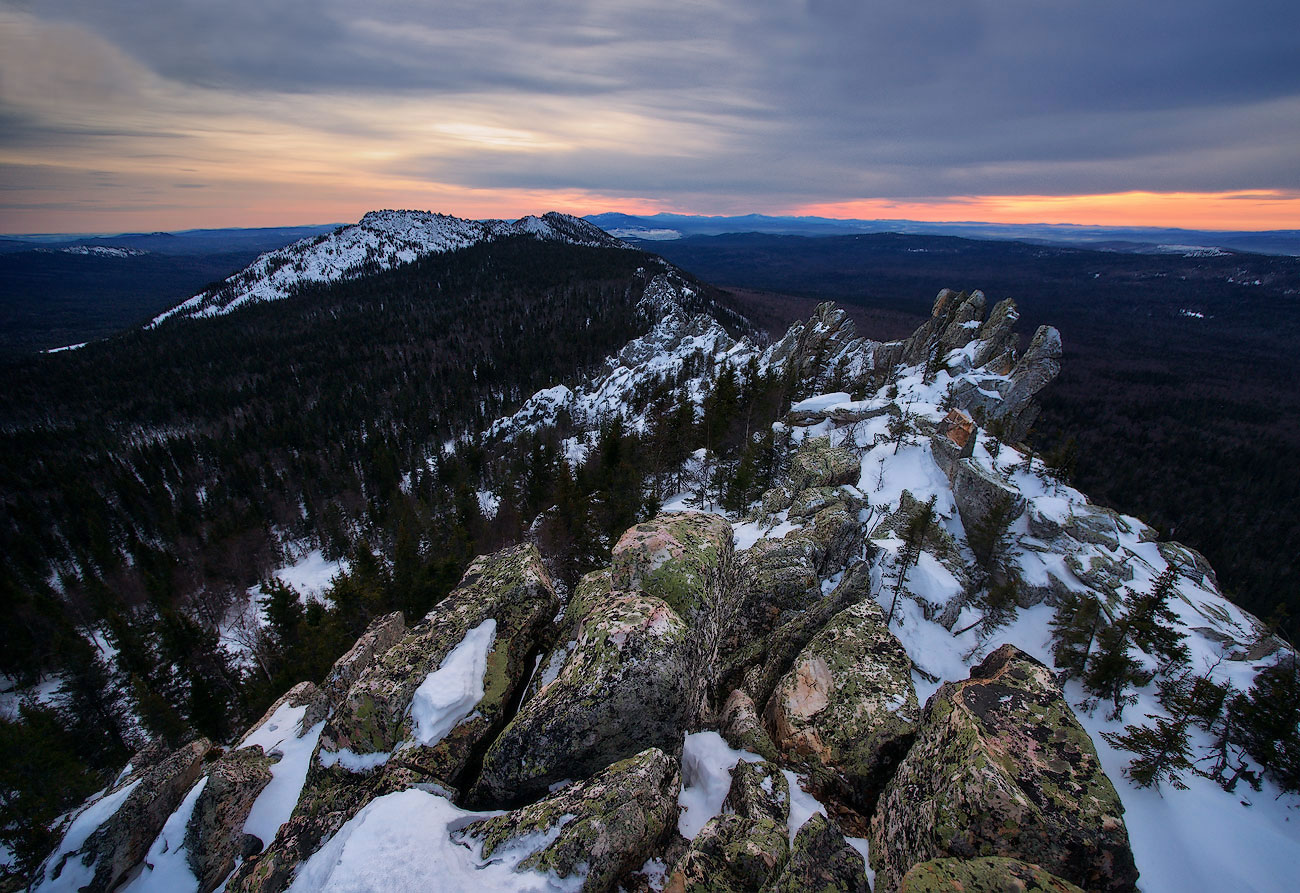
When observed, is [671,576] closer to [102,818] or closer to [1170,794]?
[1170,794]

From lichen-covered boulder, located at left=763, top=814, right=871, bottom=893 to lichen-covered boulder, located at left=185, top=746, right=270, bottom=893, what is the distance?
1635 cm

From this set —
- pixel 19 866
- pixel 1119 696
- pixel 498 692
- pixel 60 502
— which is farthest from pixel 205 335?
pixel 1119 696

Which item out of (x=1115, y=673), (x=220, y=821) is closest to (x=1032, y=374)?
(x=1115, y=673)

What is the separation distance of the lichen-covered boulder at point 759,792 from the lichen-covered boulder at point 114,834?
66.0 feet

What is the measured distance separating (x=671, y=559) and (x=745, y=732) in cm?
470

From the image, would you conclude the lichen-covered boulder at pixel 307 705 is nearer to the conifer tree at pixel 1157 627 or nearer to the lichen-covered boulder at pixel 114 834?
the lichen-covered boulder at pixel 114 834

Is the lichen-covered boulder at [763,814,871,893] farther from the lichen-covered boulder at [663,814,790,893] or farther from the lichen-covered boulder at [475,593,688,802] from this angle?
the lichen-covered boulder at [475,593,688,802]

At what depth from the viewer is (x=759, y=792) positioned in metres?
10.0

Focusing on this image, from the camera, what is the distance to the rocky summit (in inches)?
331

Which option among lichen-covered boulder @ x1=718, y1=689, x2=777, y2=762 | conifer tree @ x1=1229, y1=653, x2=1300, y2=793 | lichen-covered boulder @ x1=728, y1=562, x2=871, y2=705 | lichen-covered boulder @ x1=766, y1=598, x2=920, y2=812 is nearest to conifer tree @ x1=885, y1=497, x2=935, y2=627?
lichen-covered boulder @ x1=728, y1=562, x2=871, y2=705

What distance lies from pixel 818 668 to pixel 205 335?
259234mm

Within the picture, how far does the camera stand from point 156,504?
87.2m

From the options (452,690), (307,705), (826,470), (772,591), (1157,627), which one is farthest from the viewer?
(826,470)

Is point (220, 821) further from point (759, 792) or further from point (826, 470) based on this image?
point (826, 470)
